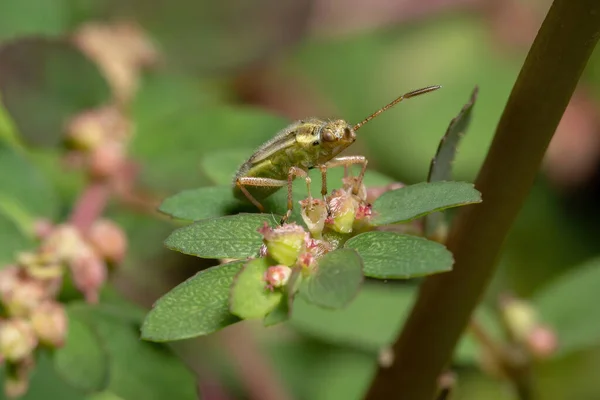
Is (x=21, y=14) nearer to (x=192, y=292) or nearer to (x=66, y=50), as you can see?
(x=66, y=50)

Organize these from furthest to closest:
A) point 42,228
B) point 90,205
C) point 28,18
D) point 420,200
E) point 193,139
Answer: point 28,18
point 193,139
point 90,205
point 42,228
point 420,200

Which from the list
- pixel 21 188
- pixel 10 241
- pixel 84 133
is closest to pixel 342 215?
pixel 10 241

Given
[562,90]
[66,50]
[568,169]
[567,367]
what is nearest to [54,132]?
[66,50]

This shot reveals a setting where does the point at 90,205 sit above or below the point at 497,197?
below

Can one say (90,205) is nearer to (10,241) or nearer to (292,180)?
(10,241)

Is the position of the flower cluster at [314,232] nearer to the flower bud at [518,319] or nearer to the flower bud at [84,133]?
the flower bud at [518,319]

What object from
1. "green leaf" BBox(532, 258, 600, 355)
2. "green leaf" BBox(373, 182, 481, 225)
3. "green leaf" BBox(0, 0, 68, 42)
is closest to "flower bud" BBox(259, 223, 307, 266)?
"green leaf" BBox(373, 182, 481, 225)

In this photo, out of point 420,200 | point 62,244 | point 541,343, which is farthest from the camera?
point 541,343

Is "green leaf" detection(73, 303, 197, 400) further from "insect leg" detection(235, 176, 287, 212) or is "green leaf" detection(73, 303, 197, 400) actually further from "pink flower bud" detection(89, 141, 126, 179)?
"pink flower bud" detection(89, 141, 126, 179)
